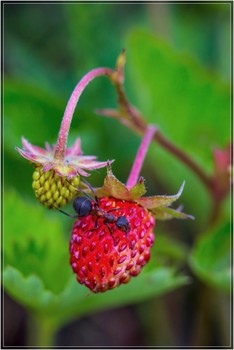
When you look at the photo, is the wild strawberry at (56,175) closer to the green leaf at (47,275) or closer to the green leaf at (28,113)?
the green leaf at (47,275)

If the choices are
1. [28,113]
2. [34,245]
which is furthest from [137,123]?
[28,113]

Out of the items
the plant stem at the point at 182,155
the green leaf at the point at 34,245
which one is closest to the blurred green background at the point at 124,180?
the green leaf at the point at 34,245

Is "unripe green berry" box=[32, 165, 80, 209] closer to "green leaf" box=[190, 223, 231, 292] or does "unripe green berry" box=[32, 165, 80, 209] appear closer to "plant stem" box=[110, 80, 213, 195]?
"plant stem" box=[110, 80, 213, 195]

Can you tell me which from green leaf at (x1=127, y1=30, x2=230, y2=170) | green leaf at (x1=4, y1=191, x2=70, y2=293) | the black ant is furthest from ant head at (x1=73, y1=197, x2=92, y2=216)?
green leaf at (x1=127, y1=30, x2=230, y2=170)

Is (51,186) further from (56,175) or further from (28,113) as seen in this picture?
(28,113)

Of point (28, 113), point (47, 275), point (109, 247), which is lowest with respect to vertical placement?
point (47, 275)

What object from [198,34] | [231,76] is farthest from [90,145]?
[198,34]

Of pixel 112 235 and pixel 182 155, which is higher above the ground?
pixel 182 155
